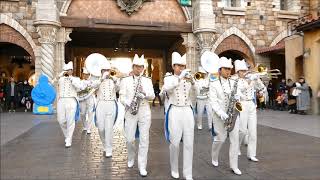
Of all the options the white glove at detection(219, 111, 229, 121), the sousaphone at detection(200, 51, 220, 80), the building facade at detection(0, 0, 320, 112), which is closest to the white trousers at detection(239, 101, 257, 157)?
the sousaphone at detection(200, 51, 220, 80)

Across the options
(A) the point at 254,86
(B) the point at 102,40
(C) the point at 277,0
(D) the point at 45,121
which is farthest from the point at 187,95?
(B) the point at 102,40

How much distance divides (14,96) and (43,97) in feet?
9.11

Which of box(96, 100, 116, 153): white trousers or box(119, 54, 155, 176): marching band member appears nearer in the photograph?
box(119, 54, 155, 176): marching band member

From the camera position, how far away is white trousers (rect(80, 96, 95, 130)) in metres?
11.7

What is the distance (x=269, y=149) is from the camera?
8531 millimetres

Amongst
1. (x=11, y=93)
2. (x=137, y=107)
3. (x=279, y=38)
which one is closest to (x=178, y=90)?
(x=137, y=107)

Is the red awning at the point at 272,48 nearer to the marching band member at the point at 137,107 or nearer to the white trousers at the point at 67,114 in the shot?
the white trousers at the point at 67,114

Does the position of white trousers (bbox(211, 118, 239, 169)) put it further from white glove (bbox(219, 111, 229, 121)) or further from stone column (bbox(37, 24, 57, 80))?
stone column (bbox(37, 24, 57, 80))

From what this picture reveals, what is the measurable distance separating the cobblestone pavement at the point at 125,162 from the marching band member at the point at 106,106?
0.40 metres

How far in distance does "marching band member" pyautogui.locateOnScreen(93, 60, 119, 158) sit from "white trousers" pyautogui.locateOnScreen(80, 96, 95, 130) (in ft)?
11.7

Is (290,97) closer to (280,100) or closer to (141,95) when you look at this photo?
(280,100)

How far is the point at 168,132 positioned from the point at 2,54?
71.0 ft

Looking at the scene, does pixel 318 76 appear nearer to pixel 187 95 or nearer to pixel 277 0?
pixel 277 0

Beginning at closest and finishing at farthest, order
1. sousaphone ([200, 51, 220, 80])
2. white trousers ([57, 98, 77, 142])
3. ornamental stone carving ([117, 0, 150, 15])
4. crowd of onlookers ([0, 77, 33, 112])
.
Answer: sousaphone ([200, 51, 220, 80]) < white trousers ([57, 98, 77, 142]) < ornamental stone carving ([117, 0, 150, 15]) < crowd of onlookers ([0, 77, 33, 112])
